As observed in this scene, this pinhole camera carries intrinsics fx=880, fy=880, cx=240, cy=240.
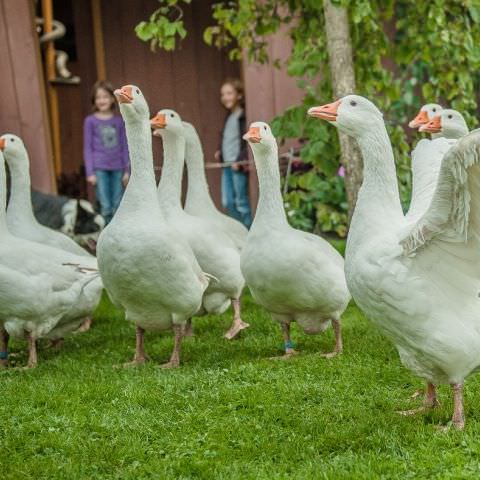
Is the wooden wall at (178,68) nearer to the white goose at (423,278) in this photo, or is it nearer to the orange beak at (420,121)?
the orange beak at (420,121)

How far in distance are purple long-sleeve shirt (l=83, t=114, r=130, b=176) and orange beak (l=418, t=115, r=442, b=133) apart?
483cm

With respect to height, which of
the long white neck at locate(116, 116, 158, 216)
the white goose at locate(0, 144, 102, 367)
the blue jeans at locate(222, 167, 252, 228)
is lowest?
the blue jeans at locate(222, 167, 252, 228)

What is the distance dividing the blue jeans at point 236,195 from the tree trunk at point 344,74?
10.3 feet

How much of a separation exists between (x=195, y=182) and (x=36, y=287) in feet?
6.11

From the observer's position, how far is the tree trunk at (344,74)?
723 centimetres

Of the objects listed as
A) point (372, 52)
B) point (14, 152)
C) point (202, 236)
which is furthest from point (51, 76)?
point (202, 236)

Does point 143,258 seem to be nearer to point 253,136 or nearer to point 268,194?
point 268,194

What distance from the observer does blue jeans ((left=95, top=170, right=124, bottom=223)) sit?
389 inches

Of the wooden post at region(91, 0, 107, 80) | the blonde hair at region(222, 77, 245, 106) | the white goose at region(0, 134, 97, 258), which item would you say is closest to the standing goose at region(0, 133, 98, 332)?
the white goose at region(0, 134, 97, 258)

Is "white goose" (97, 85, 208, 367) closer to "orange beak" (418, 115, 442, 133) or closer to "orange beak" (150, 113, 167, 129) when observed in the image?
"orange beak" (150, 113, 167, 129)

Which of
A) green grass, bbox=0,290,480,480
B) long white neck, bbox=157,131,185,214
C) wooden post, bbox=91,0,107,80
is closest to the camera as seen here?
green grass, bbox=0,290,480,480

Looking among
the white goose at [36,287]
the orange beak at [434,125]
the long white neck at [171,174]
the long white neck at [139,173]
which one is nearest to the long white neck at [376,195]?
the orange beak at [434,125]

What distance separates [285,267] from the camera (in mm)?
5578

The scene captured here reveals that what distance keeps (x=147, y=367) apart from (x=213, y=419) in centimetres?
134
